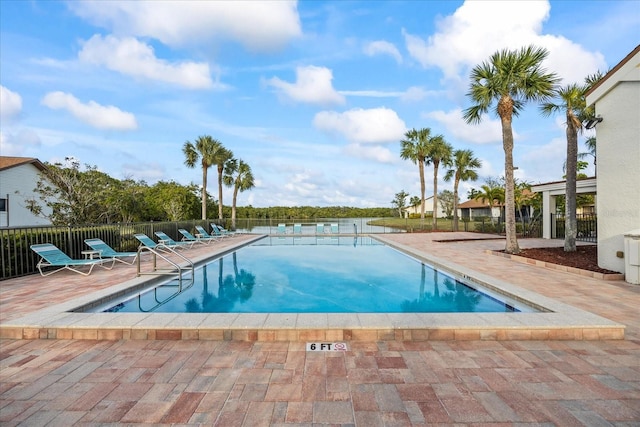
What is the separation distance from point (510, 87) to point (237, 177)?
71.3ft

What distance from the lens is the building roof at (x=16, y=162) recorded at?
55.0ft

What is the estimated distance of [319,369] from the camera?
9.17ft

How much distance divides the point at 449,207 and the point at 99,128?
46.3m

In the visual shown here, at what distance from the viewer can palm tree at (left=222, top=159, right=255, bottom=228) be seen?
26442 mm

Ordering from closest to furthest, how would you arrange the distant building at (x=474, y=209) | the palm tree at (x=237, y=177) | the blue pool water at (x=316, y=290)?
the blue pool water at (x=316, y=290), the palm tree at (x=237, y=177), the distant building at (x=474, y=209)

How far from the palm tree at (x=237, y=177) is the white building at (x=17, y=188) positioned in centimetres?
1168

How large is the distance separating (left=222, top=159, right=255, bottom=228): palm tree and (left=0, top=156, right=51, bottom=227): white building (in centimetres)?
1168

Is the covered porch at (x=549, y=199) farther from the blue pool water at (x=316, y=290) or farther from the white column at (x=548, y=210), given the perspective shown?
the blue pool water at (x=316, y=290)

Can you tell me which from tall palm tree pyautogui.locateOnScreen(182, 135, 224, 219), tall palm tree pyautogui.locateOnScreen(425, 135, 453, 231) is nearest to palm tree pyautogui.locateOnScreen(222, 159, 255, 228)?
tall palm tree pyautogui.locateOnScreen(182, 135, 224, 219)

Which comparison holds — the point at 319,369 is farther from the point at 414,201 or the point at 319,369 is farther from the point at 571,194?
the point at 414,201

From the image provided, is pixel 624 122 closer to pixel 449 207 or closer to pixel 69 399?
pixel 69 399

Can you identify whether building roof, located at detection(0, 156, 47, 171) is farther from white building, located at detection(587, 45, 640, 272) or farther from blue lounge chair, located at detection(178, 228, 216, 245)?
white building, located at detection(587, 45, 640, 272)

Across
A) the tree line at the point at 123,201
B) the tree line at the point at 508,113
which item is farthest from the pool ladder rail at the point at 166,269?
the tree line at the point at 508,113

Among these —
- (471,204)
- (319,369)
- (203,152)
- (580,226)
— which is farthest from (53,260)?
(471,204)
